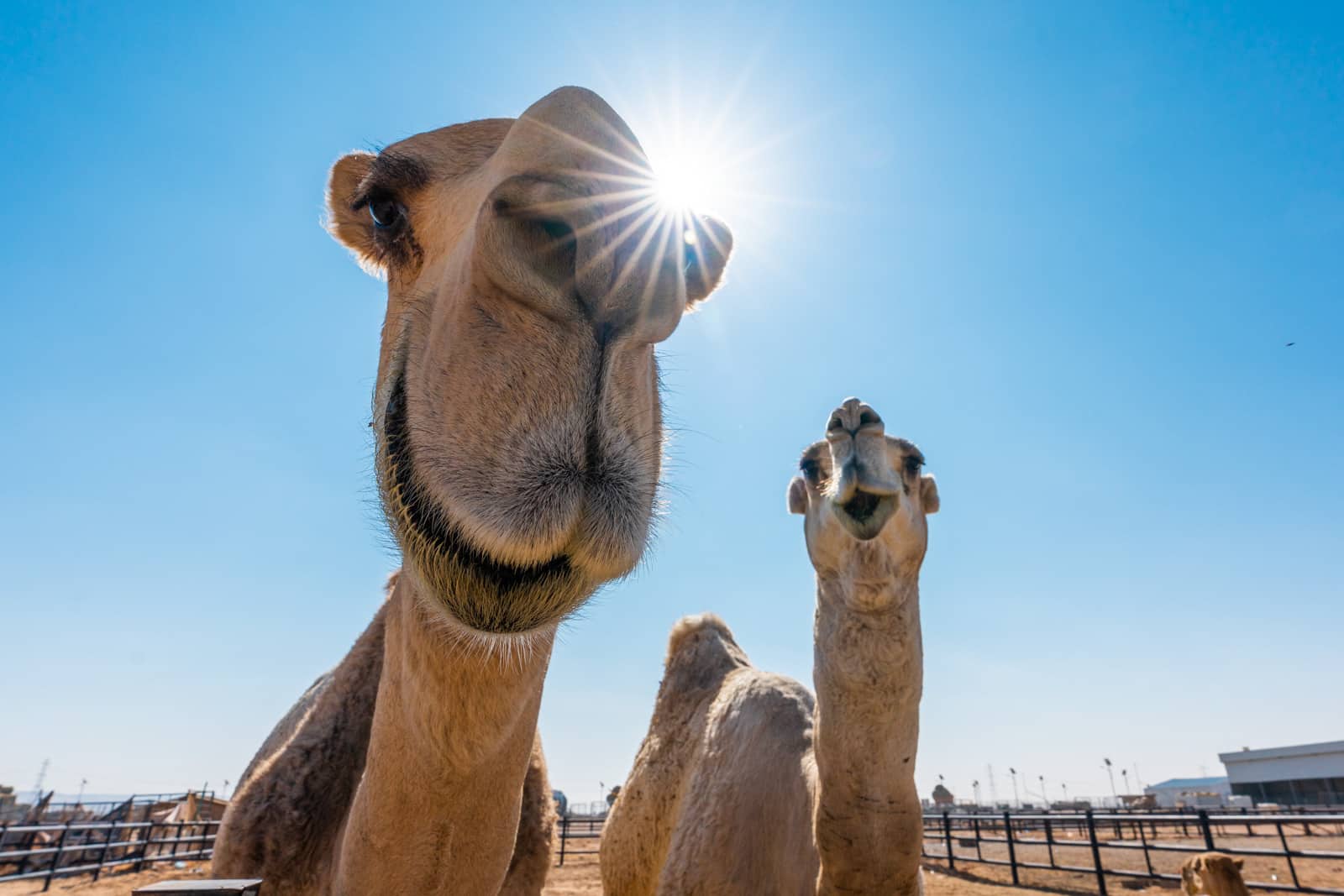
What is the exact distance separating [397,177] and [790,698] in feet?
13.4

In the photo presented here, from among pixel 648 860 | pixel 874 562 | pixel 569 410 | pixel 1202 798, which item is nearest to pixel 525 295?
pixel 569 410

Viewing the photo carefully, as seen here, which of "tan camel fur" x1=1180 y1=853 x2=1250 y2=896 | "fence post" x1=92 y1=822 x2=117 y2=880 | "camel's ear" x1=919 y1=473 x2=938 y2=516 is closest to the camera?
"camel's ear" x1=919 y1=473 x2=938 y2=516

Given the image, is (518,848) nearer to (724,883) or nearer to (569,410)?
(724,883)

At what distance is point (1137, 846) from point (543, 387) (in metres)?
13.0

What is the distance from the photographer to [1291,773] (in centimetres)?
5316

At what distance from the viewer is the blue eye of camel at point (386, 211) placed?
183cm

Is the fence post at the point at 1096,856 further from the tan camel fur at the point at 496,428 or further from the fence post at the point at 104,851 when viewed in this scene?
the fence post at the point at 104,851

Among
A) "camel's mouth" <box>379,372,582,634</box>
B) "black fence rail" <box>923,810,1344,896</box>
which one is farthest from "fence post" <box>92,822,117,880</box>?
"camel's mouth" <box>379,372,582,634</box>

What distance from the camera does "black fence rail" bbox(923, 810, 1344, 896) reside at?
29.5 ft

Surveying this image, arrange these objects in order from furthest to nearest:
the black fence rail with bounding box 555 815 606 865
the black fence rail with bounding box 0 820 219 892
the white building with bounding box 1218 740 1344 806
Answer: the white building with bounding box 1218 740 1344 806 → the black fence rail with bounding box 555 815 606 865 → the black fence rail with bounding box 0 820 219 892

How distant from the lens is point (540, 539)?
1055 millimetres

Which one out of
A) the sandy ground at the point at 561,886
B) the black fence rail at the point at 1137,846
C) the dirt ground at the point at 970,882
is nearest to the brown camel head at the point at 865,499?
the black fence rail at the point at 1137,846

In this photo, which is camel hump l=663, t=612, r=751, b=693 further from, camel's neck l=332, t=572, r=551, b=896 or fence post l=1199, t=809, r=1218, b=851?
fence post l=1199, t=809, r=1218, b=851

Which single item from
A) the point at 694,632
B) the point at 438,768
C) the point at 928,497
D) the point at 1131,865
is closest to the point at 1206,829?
the point at 694,632
